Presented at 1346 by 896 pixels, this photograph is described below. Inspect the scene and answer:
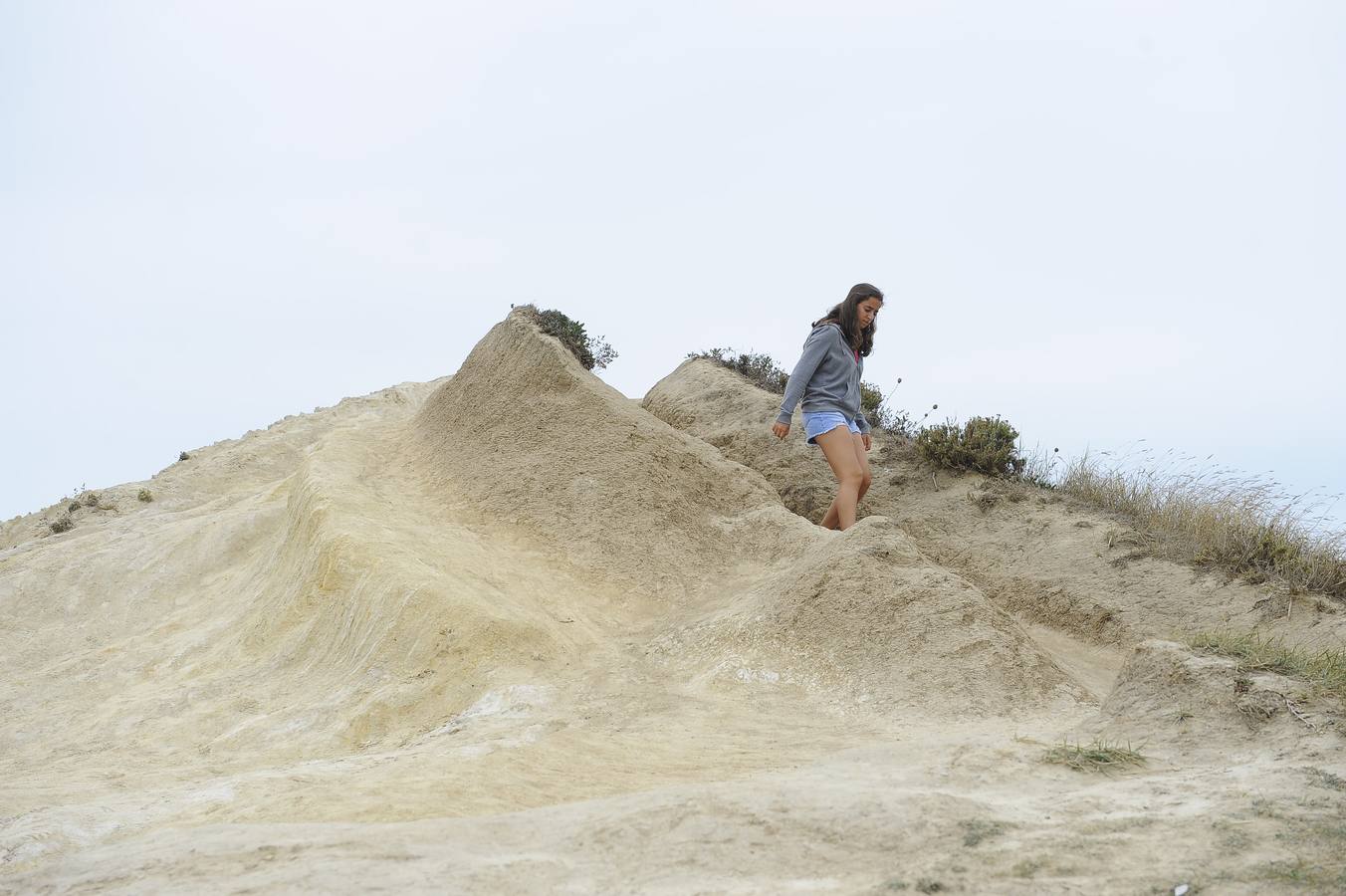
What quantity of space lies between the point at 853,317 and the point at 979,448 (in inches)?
124

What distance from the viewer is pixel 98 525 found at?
11805mm

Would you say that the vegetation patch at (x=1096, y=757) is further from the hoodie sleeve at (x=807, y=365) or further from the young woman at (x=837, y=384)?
the hoodie sleeve at (x=807, y=365)

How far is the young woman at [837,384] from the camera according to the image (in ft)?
25.7

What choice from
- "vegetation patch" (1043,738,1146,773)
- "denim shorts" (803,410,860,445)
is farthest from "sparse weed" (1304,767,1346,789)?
"denim shorts" (803,410,860,445)

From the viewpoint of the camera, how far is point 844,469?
25.4 feet

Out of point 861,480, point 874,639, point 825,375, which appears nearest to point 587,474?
point 825,375

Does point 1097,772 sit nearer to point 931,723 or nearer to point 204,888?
point 931,723

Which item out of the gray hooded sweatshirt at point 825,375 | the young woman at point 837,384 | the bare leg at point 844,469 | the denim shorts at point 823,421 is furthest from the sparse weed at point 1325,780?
the gray hooded sweatshirt at point 825,375

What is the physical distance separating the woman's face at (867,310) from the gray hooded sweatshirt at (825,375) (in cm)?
17

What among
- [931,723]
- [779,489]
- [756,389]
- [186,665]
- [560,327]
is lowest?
[931,723]

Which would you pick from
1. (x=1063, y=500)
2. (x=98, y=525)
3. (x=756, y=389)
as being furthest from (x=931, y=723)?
(x=98, y=525)

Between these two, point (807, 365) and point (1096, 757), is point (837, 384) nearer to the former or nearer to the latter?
point (807, 365)

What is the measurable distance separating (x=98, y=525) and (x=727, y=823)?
10.5m

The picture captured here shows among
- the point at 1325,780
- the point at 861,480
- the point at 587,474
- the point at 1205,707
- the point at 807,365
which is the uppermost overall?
the point at 807,365
